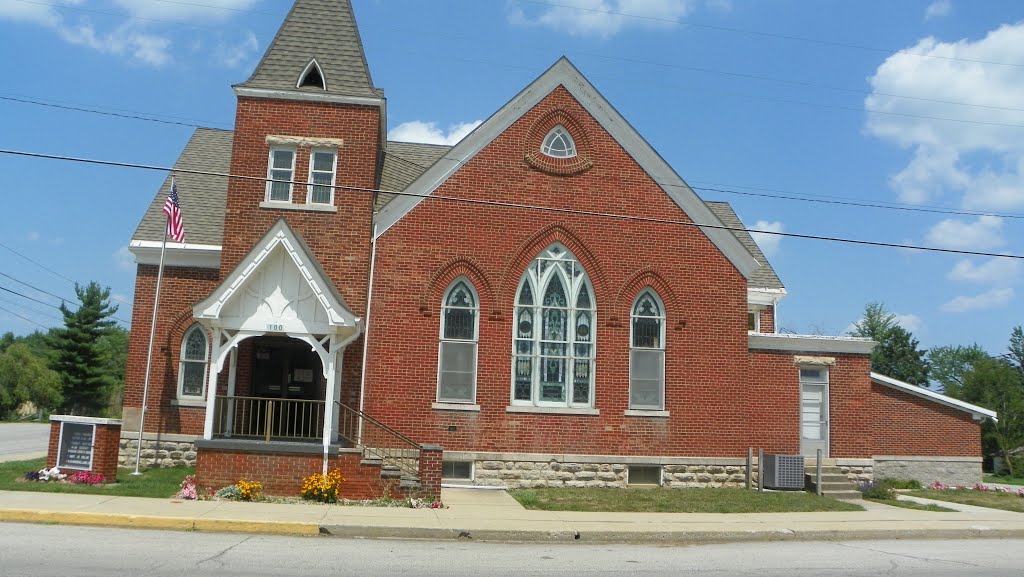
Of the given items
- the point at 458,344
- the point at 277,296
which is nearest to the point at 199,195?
the point at 277,296

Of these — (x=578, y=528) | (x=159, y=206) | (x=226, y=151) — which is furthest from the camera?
(x=226, y=151)

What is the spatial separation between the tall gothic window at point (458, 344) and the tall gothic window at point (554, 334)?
0.93 m

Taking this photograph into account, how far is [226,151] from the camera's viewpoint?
22969 mm

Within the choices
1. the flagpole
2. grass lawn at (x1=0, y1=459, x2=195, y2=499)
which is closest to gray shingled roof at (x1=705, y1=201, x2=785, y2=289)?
the flagpole

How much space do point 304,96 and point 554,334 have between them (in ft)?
24.6

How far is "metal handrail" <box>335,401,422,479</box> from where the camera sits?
16.9 meters

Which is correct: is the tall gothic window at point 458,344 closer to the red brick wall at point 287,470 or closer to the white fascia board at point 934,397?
the red brick wall at point 287,470

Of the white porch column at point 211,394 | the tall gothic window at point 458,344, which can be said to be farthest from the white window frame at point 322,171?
the white porch column at point 211,394

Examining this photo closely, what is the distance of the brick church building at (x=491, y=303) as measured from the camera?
17766 mm

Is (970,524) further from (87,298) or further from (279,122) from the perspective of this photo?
(87,298)

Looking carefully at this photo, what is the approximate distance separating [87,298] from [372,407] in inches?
1990

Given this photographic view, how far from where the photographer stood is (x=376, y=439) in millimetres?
17375

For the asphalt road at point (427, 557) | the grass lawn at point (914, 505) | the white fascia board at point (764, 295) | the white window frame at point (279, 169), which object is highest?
the white window frame at point (279, 169)

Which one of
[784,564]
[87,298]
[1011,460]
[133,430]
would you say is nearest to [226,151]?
[133,430]
